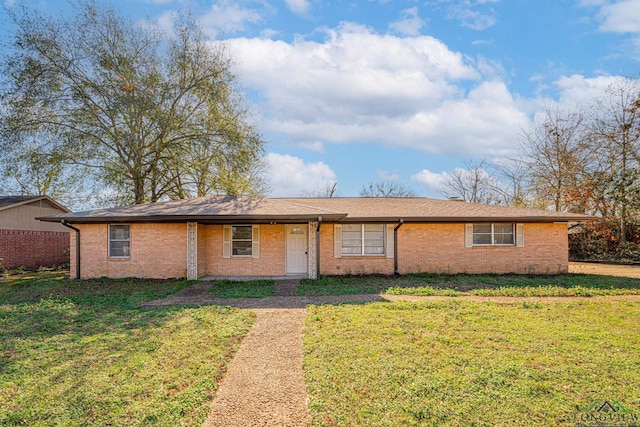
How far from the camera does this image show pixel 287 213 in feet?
37.9

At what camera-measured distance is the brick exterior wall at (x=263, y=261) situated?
42.5 feet

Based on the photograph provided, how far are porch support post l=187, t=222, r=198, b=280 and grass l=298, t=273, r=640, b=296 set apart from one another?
3813 mm

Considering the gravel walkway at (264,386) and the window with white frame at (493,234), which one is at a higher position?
the window with white frame at (493,234)

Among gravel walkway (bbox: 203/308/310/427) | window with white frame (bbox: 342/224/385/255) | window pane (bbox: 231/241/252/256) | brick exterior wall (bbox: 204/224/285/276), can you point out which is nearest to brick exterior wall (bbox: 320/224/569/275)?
window with white frame (bbox: 342/224/385/255)

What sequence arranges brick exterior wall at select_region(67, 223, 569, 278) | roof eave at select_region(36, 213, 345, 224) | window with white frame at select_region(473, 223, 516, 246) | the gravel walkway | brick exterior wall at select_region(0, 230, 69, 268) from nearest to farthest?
1. the gravel walkway
2. roof eave at select_region(36, 213, 345, 224)
3. brick exterior wall at select_region(67, 223, 569, 278)
4. window with white frame at select_region(473, 223, 516, 246)
5. brick exterior wall at select_region(0, 230, 69, 268)

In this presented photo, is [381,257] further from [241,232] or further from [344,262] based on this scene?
[241,232]

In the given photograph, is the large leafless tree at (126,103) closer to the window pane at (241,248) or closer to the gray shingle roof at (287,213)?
the gray shingle roof at (287,213)

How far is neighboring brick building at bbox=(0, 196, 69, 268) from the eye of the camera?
634 inches

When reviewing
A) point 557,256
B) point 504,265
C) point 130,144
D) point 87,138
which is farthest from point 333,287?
point 87,138

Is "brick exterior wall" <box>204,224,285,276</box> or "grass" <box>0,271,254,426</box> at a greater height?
"brick exterior wall" <box>204,224,285,276</box>

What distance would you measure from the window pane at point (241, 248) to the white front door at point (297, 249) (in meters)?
1.52

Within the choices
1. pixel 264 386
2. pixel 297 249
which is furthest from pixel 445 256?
pixel 264 386

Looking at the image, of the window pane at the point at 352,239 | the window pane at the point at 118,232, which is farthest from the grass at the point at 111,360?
the window pane at the point at 352,239

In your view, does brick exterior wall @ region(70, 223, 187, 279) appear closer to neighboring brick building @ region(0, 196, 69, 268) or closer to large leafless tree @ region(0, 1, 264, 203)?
large leafless tree @ region(0, 1, 264, 203)
